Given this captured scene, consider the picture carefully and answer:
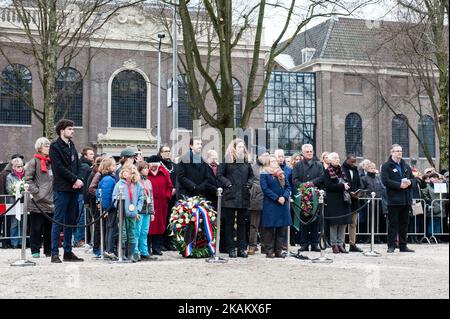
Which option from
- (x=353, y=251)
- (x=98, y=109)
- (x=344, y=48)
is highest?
(x=344, y=48)

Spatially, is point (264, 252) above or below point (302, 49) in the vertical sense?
below

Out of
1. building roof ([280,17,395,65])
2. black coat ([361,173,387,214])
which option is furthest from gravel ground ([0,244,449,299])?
building roof ([280,17,395,65])

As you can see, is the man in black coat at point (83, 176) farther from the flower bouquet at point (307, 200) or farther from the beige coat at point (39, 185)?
the flower bouquet at point (307, 200)

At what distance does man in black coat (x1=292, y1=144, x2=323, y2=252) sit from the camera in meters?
15.2

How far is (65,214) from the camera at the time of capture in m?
12.5

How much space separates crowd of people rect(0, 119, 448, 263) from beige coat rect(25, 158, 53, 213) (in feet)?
0.06

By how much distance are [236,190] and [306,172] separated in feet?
9.19

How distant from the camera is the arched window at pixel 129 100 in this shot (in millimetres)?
45844

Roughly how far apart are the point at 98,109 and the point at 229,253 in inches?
1309

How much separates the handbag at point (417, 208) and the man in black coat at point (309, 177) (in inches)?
161

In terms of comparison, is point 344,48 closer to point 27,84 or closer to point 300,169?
point 27,84

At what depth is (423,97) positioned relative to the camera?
1977 inches

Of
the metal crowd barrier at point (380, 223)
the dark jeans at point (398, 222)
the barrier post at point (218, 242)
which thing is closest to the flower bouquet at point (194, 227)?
the barrier post at point (218, 242)
